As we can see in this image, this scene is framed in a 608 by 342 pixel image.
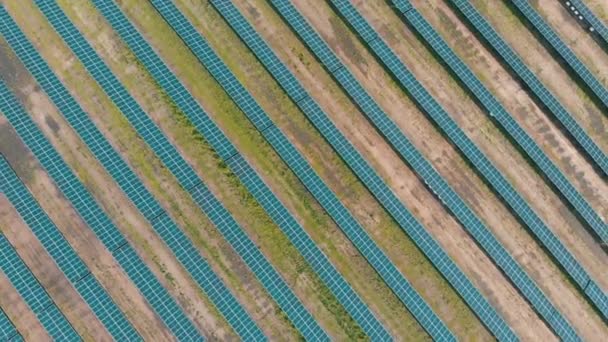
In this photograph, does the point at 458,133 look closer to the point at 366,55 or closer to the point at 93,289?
the point at 366,55

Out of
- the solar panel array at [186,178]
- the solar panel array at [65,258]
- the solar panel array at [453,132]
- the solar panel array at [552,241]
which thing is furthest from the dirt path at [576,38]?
the solar panel array at [65,258]

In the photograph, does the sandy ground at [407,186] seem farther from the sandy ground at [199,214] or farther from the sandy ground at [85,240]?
the sandy ground at [85,240]

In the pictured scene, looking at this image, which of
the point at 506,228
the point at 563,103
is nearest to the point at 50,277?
the point at 506,228

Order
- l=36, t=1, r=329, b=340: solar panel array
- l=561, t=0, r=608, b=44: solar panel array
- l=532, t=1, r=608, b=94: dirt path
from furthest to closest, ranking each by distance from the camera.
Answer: l=561, t=0, r=608, b=44: solar panel array < l=532, t=1, r=608, b=94: dirt path < l=36, t=1, r=329, b=340: solar panel array

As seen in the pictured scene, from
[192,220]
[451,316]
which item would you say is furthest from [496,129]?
[192,220]

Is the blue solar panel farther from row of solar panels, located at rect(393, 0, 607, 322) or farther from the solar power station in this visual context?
row of solar panels, located at rect(393, 0, 607, 322)

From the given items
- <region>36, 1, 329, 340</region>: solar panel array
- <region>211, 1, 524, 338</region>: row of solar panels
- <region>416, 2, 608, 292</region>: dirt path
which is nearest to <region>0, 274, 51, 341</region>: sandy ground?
<region>36, 1, 329, 340</region>: solar panel array

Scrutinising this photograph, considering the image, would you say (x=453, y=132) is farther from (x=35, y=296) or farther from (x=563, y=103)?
(x=35, y=296)
